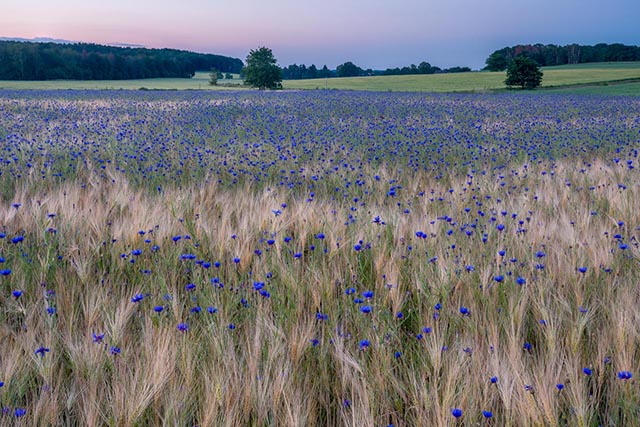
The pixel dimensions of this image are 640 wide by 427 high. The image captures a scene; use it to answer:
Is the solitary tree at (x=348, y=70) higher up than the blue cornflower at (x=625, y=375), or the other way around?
the solitary tree at (x=348, y=70)

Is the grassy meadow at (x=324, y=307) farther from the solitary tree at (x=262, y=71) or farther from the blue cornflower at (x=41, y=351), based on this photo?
the solitary tree at (x=262, y=71)

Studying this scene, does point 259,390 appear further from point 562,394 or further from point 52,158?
point 52,158

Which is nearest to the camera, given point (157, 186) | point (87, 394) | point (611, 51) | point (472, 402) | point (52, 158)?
point (472, 402)

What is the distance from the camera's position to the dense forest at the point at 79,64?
205ft

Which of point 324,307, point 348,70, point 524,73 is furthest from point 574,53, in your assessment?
point 324,307

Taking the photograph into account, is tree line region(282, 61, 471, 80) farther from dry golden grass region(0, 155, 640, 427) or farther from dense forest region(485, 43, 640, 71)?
dry golden grass region(0, 155, 640, 427)

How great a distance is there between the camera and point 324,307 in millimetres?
2277

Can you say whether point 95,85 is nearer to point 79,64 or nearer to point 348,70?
point 79,64

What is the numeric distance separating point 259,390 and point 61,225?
242 cm

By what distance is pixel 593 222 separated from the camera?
3680 mm

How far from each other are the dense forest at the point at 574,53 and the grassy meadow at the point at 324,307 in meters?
82.2

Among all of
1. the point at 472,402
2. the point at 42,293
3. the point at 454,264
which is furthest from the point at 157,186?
the point at 472,402

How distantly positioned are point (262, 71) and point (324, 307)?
2163 inches

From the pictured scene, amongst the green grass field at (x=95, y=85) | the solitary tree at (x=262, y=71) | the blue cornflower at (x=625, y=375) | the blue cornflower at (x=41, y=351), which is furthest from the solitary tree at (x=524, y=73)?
the blue cornflower at (x=41, y=351)
